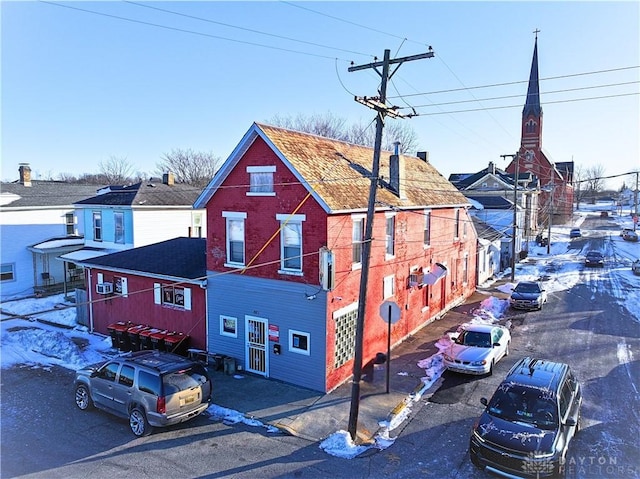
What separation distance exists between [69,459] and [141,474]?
6.91ft

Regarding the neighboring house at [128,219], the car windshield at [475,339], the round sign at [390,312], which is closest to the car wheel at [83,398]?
the round sign at [390,312]

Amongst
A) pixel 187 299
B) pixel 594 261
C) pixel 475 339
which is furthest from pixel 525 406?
pixel 594 261

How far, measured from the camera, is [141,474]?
10.0m

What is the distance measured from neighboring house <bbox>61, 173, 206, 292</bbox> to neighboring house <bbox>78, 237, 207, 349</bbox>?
5.38 m

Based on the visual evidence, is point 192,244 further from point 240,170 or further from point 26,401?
point 26,401

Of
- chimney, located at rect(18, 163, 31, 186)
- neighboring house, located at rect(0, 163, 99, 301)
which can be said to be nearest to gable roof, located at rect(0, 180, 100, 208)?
neighboring house, located at rect(0, 163, 99, 301)

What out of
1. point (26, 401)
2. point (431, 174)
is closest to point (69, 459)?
point (26, 401)

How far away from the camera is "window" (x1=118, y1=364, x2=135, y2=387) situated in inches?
479

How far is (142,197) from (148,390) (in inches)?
758

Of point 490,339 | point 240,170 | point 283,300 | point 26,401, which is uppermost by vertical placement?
point 240,170

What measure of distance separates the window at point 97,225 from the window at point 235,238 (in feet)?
51.7

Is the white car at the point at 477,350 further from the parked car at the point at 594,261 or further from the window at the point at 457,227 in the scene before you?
the parked car at the point at 594,261

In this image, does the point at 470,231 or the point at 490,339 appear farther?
the point at 470,231

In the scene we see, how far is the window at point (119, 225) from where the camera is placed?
2738 centimetres
